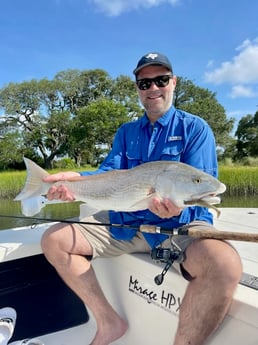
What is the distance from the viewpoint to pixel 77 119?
3659 centimetres

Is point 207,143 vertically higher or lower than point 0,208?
higher

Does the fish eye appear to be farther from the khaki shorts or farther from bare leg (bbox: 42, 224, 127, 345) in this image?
bare leg (bbox: 42, 224, 127, 345)

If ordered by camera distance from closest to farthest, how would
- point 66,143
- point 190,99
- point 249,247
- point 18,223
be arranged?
1. point 249,247
2. point 18,223
3. point 66,143
4. point 190,99

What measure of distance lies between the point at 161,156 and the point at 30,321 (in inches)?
63.8

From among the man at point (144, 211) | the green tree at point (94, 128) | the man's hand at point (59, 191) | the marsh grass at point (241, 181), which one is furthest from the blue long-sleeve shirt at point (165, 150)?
the green tree at point (94, 128)

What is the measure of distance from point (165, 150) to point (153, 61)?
1.73ft

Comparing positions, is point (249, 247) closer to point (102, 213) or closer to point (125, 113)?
point (102, 213)

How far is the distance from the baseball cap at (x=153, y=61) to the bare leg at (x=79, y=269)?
105cm

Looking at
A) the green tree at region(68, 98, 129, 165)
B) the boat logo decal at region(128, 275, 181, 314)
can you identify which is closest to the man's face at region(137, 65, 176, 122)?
the boat logo decal at region(128, 275, 181, 314)

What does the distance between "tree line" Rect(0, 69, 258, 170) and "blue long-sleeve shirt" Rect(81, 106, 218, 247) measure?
3196 cm

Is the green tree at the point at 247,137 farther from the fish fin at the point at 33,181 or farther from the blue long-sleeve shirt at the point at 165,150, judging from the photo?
the fish fin at the point at 33,181

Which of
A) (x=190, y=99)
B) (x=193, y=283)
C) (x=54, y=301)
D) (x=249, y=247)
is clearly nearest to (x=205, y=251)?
(x=193, y=283)

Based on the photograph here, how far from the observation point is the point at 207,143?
207 centimetres

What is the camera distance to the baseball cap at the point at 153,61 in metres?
2.19
